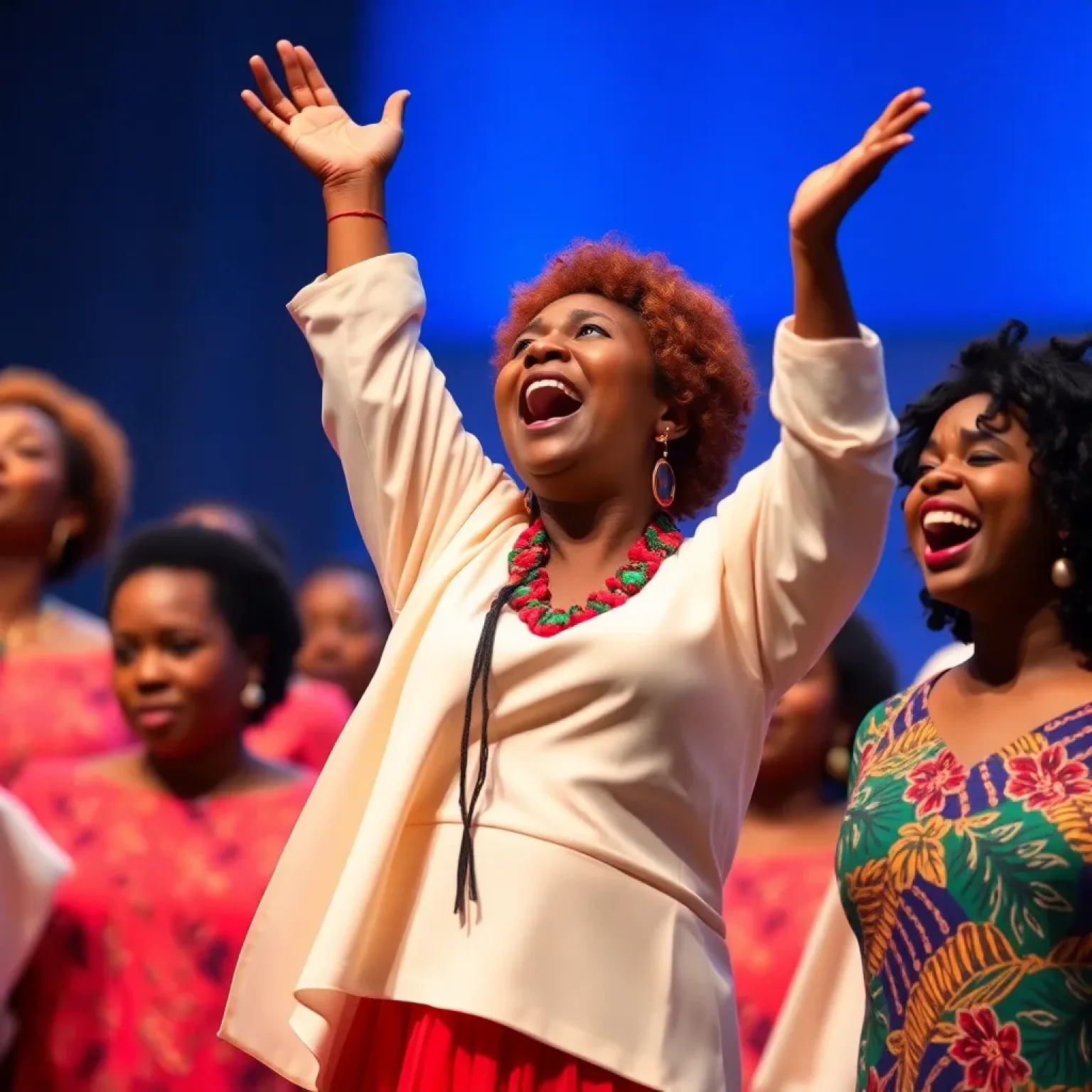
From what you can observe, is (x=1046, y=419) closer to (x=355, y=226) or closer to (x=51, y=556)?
(x=355, y=226)

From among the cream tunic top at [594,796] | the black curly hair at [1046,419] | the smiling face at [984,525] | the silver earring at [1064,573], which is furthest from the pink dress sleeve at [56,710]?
the silver earring at [1064,573]

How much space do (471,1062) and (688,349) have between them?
2.77 feet

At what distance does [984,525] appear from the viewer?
1934 mm

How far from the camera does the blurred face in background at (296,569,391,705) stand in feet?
15.8

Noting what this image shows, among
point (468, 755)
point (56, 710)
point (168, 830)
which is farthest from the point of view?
point (56, 710)

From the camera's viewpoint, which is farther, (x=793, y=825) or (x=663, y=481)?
(x=793, y=825)

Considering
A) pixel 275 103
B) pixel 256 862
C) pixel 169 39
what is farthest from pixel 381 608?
pixel 275 103

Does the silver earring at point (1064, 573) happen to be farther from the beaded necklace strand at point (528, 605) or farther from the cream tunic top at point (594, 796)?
the beaded necklace strand at point (528, 605)

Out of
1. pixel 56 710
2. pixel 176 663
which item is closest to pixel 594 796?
pixel 176 663

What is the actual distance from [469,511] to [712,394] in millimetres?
318

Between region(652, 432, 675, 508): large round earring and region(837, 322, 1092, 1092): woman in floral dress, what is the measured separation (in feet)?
0.88

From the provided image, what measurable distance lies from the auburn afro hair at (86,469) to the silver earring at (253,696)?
951 millimetres

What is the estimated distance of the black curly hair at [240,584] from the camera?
11.5ft

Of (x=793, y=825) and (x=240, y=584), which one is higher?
(x=240, y=584)
